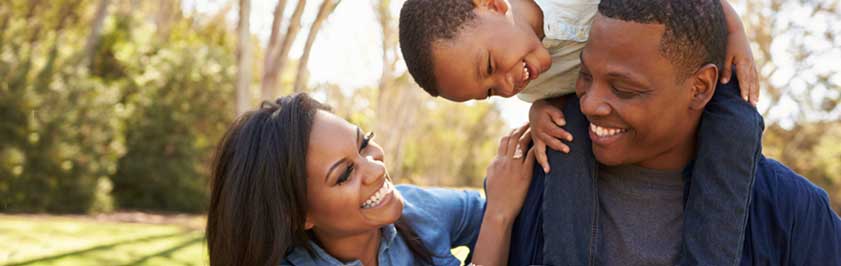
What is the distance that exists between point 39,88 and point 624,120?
13.0 m

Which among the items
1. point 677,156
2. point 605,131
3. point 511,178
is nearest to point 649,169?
point 677,156

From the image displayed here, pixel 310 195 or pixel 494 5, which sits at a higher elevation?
pixel 494 5

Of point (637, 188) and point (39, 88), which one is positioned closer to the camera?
point (637, 188)

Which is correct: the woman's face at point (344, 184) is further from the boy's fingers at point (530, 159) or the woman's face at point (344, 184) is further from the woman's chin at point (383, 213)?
the boy's fingers at point (530, 159)

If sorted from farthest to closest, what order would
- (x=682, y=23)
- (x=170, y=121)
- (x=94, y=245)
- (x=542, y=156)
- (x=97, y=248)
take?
(x=170, y=121)
(x=94, y=245)
(x=97, y=248)
(x=542, y=156)
(x=682, y=23)

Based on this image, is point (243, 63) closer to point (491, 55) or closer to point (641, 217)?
point (491, 55)

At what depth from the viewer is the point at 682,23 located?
2.52m

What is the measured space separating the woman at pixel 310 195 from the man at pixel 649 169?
222mm

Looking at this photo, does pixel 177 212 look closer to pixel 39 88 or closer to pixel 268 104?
pixel 39 88

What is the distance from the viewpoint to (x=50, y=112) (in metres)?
13.5

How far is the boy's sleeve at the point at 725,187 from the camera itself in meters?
2.61

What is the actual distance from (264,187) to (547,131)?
40.9 inches

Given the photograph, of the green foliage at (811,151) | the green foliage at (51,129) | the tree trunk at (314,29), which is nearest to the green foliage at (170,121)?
the green foliage at (51,129)

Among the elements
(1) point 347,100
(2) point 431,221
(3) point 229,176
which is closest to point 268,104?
(3) point 229,176
